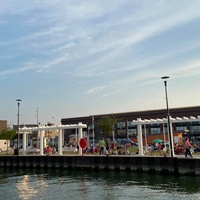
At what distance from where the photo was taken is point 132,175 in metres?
28.1

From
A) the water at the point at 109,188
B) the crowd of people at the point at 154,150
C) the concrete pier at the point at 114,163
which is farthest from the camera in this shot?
the crowd of people at the point at 154,150

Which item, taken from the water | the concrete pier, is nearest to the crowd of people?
the concrete pier

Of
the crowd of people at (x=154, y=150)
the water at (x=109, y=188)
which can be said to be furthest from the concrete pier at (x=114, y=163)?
the crowd of people at (x=154, y=150)

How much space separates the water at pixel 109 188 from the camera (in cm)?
1920

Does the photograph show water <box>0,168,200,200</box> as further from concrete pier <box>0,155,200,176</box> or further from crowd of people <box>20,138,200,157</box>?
crowd of people <box>20,138,200,157</box>

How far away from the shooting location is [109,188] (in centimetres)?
2200

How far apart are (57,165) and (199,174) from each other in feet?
60.1

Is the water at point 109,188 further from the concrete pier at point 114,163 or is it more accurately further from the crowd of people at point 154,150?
the crowd of people at point 154,150

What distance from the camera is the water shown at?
756 inches

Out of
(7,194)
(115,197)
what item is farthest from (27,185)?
(115,197)

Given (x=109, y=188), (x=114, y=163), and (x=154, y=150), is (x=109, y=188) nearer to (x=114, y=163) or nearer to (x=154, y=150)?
(x=114, y=163)

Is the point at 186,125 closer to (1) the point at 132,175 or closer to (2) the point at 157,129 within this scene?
(2) the point at 157,129

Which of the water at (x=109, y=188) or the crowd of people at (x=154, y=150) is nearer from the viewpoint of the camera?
the water at (x=109, y=188)

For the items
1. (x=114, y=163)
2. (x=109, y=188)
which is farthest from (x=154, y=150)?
(x=109, y=188)
